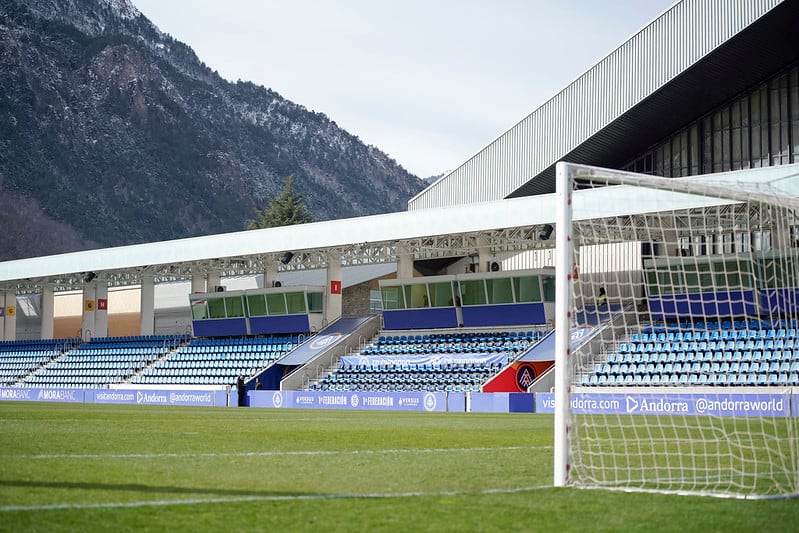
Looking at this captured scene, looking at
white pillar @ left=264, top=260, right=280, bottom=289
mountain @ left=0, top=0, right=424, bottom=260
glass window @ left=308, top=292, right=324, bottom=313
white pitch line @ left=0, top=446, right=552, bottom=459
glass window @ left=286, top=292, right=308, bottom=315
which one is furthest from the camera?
mountain @ left=0, top=0, right=424, bottom=260

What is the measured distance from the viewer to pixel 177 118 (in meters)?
168

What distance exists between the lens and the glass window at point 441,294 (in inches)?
1684

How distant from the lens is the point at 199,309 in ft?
164

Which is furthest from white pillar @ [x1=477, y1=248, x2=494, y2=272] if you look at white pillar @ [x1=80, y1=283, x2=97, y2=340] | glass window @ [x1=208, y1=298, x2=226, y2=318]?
white pillar @ [x1=80, y1=283, x2=97, y2=340]

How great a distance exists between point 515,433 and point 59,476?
10070mm

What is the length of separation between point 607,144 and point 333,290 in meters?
13.7

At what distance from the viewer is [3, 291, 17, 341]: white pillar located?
5788cm

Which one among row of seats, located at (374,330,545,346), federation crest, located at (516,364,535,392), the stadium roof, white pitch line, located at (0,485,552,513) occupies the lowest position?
federation crest, located at (516,364,535,392)

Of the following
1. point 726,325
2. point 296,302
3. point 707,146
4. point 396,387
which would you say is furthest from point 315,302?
point 726,325

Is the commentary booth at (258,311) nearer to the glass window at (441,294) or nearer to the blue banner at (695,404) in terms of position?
the glass window at (441,294)

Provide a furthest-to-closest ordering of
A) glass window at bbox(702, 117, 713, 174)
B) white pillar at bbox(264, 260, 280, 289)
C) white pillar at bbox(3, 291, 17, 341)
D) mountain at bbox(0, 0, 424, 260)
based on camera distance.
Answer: mountain at bbox(0, 0, 424, 260) → white pillar at bbox(3, 291, 17, 341) → white pillar at bbox(264, 260, 280, 289) → glass window at bbox(702, 117, 713, 174)

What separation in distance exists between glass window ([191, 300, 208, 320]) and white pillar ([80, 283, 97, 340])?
7.15 m

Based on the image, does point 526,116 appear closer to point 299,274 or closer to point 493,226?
point 493,226

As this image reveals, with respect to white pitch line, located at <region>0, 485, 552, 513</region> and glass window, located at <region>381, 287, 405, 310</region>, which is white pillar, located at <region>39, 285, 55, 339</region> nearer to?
glass window, located at <region>381, 287, 405, 310</region>
